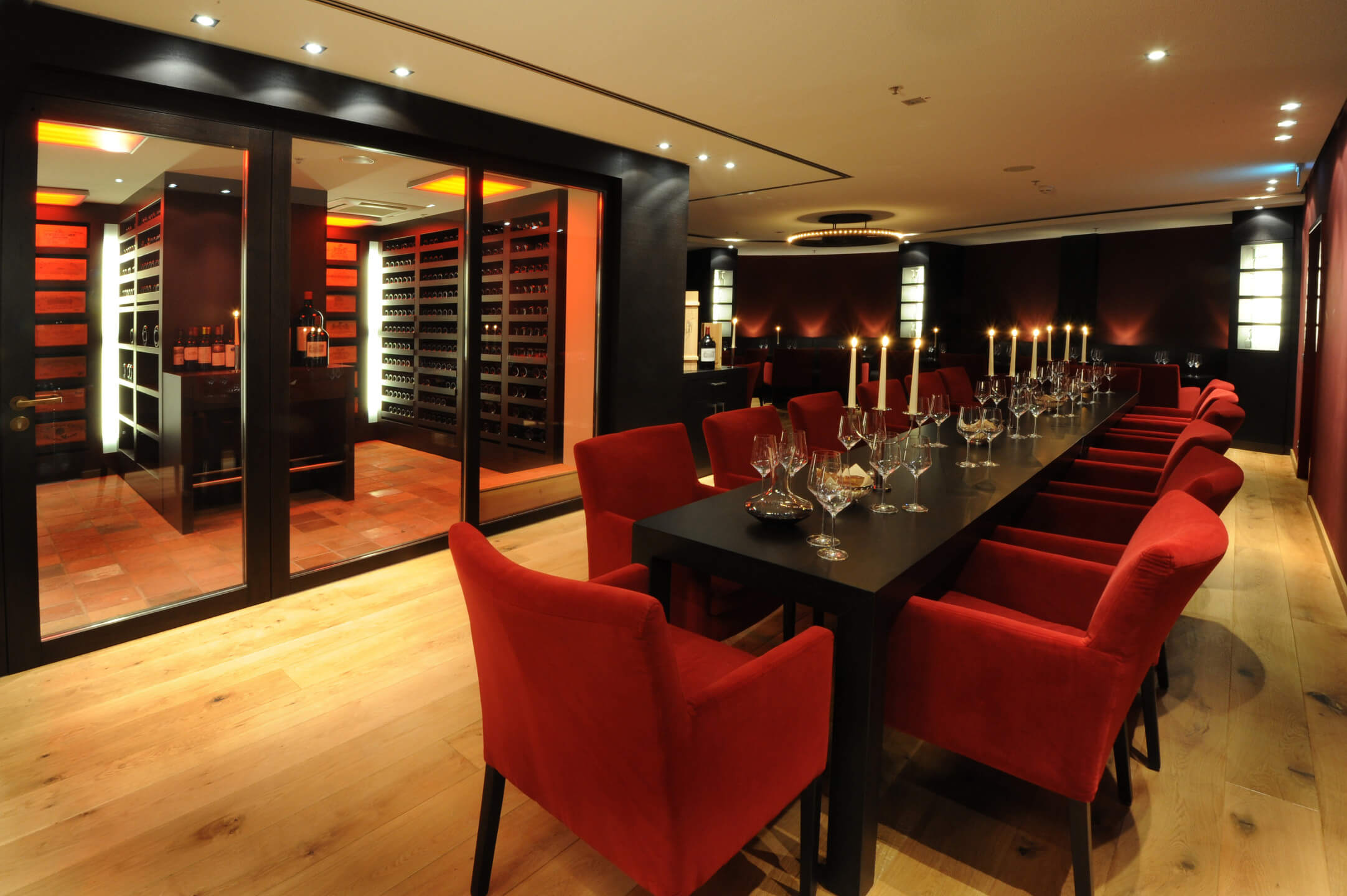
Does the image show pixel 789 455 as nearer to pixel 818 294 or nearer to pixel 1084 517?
pixel 1084 517

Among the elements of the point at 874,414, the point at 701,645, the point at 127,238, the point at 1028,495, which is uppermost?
the point at 127,238

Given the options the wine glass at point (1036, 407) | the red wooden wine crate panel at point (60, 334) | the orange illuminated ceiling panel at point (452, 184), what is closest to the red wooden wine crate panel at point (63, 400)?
the red wooden wine crate panel at point (60, 334)

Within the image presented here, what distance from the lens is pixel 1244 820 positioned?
210 cm

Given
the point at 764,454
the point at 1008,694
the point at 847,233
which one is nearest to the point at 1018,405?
the point at 764,454

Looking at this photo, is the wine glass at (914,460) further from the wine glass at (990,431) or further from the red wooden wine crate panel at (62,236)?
the red wooden wine crate panel at (62,236)

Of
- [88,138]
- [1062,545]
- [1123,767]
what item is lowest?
[1123,767]

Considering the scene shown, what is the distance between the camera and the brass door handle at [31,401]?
2.92m

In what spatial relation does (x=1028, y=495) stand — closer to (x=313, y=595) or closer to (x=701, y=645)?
(x=701, y=645)

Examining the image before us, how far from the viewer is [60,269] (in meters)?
3.01

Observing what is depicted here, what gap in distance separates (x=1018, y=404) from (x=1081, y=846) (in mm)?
2748

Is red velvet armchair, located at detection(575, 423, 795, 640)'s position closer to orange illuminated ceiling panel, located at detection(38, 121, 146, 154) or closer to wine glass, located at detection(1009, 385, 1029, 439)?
wine glass, located at detection(1009, 385, 1029, 439)

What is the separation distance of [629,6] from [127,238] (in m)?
2.32

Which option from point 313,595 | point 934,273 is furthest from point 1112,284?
point 313,595

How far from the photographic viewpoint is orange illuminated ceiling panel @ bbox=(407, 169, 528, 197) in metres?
4.40
